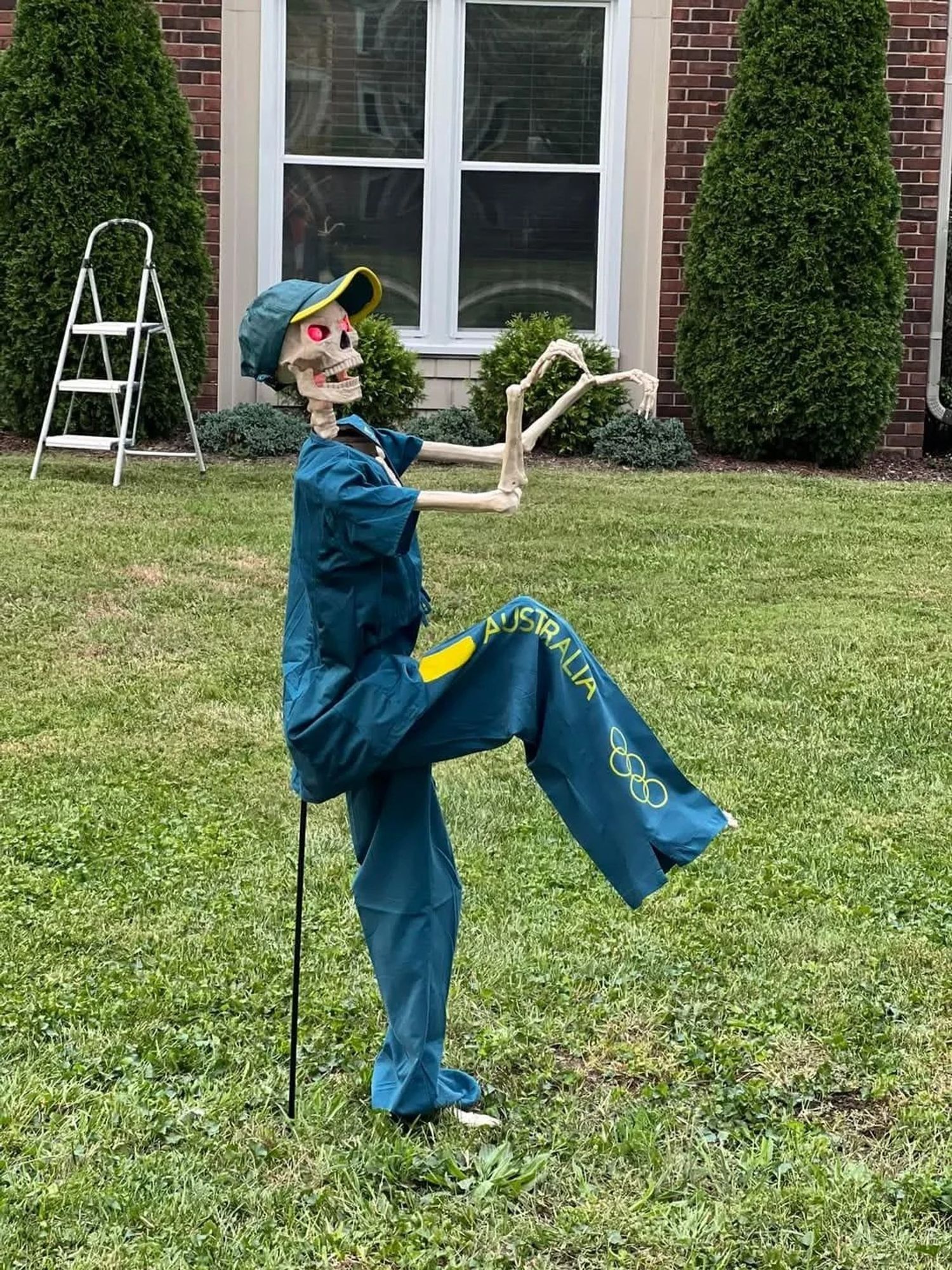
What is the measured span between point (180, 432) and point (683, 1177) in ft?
27.3

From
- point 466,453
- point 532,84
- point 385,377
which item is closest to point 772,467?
point 385,377

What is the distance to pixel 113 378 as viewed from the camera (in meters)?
9.56

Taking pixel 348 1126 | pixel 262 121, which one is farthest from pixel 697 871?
pixel 262 121

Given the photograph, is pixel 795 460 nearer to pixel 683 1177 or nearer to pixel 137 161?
pixel 137 161

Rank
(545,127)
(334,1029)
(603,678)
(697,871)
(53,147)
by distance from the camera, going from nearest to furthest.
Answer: (603,678)
(334,1029)
(697,871)
(53,147)
(545,127)

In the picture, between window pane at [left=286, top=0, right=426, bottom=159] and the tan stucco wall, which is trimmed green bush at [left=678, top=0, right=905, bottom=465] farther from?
window pane at [left=286, top=0, right=426, bottom=159]

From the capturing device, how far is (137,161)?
9.65m

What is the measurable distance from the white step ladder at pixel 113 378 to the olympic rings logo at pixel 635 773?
21.0 ft

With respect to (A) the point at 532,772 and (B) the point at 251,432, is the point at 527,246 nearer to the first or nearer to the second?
(B) the point at 251,432

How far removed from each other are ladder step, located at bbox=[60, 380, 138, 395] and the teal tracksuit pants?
20.1ft

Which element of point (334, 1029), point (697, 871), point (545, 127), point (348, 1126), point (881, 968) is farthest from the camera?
point (545, 127)

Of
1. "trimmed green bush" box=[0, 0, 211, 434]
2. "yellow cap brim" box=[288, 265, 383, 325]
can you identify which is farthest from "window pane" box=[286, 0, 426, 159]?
"yellow cap brim" box=[288, 265, 383, 325]

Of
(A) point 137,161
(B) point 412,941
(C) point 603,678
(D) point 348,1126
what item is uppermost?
(A) point 137,161

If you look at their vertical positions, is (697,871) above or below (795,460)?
below
